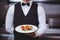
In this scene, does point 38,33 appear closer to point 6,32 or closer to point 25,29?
point 25,29

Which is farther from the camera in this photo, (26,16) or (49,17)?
(49,17)

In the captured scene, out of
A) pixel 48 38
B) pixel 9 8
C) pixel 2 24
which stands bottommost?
pixel 48 38

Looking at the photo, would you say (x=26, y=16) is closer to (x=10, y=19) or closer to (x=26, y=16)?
(x=26, y=16)

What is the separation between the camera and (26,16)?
78cm

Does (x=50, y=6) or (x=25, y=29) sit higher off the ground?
(x=50, y=6)

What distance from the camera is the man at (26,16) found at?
77 centimetres

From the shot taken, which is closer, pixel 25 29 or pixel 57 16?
pixel 25 29

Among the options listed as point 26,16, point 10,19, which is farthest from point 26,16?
point 10,19

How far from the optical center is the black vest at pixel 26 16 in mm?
774

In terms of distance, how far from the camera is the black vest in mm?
774

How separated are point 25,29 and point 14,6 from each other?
186 mm

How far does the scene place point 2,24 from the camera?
2.95 ft

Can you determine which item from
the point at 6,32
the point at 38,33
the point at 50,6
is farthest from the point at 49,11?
the point at 6,32

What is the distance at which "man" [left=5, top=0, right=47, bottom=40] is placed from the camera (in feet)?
2.54
